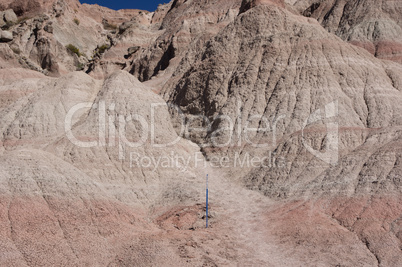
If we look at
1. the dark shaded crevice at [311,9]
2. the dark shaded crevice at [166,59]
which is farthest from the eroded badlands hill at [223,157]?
the dark shaded crevice at [311,9]

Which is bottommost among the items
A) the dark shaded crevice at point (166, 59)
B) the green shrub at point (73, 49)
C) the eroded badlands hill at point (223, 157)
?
the eroded badlands hill at point (223, 157)

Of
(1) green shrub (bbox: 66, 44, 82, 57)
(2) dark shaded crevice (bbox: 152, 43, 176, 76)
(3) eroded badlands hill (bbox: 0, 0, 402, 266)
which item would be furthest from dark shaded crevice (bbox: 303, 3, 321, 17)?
(1) green shrub (bbox: 66, 44, 82, 57)

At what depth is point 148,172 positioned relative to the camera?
2214cm

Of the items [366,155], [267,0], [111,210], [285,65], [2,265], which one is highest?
[267,0]

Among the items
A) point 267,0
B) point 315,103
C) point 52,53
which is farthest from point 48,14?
point 315,103

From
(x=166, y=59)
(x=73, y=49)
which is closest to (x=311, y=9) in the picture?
(x=166, y=59)

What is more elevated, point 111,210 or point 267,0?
point 267,0

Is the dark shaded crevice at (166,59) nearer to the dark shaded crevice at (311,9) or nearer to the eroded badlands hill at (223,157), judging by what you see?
the eroded badlands hill at (223,157)

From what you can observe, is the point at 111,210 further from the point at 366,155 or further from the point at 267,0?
the point at 267,0

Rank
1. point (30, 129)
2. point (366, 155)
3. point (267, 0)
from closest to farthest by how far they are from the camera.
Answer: point (366, 155) → point (30, 129) → point (267, 0)

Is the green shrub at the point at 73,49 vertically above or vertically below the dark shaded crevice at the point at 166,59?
above

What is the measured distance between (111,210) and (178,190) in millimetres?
5201

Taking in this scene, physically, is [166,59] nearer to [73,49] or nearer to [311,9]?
[73,49]

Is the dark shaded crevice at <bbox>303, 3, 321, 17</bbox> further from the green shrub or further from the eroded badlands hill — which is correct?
the green shrub
